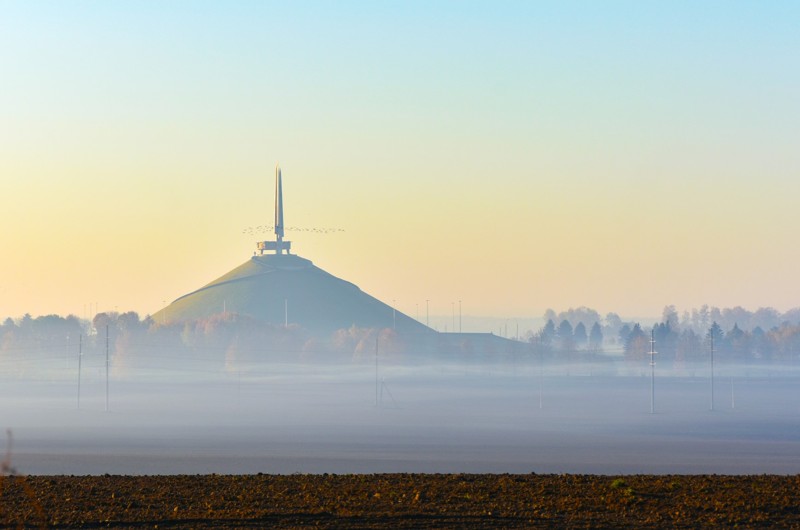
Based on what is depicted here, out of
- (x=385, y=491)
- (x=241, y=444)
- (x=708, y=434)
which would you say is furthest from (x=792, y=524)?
(x=708, y=434)

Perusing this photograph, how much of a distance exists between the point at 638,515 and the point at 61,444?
321 ft

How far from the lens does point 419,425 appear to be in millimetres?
146000

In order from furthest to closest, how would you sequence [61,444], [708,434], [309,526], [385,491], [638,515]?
[708,434] < [61,444] < [385,491] < [638,515] < [309,526]

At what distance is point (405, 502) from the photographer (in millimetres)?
21000

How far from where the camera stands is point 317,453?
100125 mm

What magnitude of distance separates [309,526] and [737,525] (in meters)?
6.54

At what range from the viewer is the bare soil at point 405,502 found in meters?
19.0

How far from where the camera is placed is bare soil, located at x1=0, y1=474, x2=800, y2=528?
1902cm

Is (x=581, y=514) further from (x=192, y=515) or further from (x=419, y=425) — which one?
(x=419, y=425)

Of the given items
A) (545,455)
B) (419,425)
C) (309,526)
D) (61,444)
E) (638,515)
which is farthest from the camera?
(419,425)

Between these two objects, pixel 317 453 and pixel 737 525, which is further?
pixel 317 453

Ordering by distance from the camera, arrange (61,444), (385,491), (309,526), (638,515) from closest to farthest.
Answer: (309,526) → (638,515) → (385,491) → (61,444)

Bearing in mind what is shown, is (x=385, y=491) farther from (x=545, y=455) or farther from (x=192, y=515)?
(x=545, y=455)

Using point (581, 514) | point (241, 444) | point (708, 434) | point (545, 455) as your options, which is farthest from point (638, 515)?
point (708, 434)
